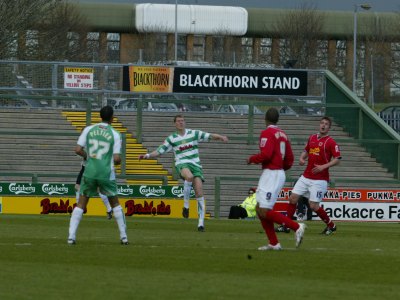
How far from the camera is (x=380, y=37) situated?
94438mm

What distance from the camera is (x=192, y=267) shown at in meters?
15.5

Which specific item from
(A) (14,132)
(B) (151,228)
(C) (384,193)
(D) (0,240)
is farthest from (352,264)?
(A) (14,132)

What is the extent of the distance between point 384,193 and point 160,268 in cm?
2467

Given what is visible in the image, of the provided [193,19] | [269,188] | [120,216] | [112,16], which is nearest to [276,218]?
[269,188]

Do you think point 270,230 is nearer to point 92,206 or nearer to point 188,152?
point 188,152

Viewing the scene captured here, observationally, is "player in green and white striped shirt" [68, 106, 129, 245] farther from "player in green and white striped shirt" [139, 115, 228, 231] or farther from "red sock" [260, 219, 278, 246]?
"player in green and white striped shirt" [139, 115, 228, 231]

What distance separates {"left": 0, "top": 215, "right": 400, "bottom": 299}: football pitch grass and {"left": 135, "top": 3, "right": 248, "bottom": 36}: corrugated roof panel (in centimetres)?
7614

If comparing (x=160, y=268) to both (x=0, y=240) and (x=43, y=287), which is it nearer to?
(x=43, y=287)

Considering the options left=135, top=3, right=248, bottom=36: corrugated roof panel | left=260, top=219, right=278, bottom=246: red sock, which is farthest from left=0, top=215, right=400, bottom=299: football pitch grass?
left=135, top=3, right=248, bottom=36: corrugated roof panel

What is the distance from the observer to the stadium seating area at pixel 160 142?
141 feet

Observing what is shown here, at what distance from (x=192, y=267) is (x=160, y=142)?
3031 cm

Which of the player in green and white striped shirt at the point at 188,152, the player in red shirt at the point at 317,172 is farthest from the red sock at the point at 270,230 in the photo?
the player in green and white striped shirt at the point at 188,152

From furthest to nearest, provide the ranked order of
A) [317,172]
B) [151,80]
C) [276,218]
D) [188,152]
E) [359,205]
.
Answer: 1. [151,80]
2. [359,205]
3. [188,152]
4. [317,172]
5. [276,218]

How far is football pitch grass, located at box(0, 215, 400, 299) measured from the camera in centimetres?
1288
